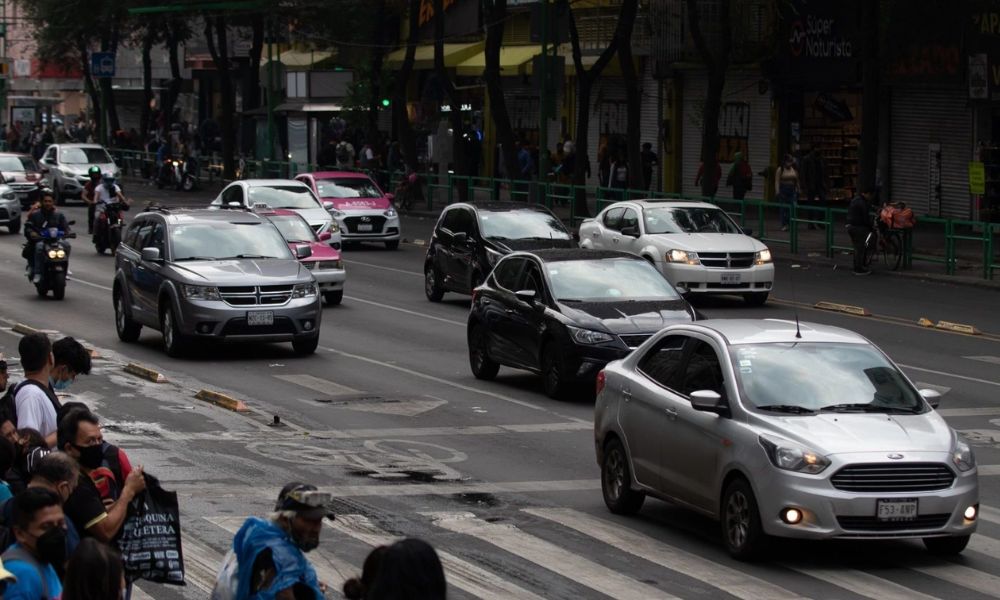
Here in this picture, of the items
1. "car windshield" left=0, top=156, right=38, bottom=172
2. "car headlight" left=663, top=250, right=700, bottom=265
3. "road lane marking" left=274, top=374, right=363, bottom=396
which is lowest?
"road lane marking" left=274, top=374, right=363, bottom=396

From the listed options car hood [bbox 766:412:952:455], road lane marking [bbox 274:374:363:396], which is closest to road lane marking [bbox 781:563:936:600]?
car hood [bbox 766:412:952:455]

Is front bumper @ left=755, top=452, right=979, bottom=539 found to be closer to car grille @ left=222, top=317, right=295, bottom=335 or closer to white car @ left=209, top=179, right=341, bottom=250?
car grille @ left=222, top=317, right=295, bottom=335

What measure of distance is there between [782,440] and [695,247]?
1720cm

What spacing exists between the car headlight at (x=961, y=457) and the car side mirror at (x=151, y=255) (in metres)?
13.3

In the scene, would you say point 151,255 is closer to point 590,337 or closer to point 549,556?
point 590,337

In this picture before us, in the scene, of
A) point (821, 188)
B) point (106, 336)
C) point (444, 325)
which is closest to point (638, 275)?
point (444, 325)

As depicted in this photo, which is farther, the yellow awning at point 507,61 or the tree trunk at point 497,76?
the yellow awning at point 507,61

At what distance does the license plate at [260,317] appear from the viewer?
21.6m

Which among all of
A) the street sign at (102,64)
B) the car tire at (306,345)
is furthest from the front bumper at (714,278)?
the street sign at (102,64)

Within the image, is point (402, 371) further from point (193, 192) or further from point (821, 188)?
point (193, 192)

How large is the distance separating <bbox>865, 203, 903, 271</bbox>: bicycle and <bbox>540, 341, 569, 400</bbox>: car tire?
50.5 feet

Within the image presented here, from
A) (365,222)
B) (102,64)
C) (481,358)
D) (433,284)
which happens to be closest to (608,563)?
(481,358)

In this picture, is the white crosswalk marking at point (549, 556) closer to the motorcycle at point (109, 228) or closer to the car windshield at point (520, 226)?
the car windshield at point (520, 226)

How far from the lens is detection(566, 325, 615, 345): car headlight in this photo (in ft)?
60.2
